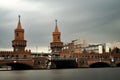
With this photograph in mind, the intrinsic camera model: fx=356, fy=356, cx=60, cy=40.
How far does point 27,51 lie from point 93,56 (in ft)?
108

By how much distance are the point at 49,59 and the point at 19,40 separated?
2139cm

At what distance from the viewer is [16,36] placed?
15338cm

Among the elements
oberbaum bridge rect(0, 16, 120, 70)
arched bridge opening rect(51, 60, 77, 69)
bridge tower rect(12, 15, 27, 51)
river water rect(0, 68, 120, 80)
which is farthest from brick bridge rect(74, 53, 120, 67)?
river water rect(0, 68, 120, 80)

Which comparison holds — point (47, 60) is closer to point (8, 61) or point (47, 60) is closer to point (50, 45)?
point (8, 61)

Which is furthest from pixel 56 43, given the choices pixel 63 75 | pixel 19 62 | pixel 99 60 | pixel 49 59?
pixel 63 75

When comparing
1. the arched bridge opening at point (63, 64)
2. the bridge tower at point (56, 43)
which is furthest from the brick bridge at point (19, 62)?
the bridge tower at point (56, 43)

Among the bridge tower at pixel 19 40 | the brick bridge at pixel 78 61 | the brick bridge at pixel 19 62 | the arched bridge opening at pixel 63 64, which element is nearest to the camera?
the brick bridge at pixel 19 62

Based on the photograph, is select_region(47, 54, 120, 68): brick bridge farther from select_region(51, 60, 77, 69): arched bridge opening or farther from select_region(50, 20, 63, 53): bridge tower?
select_region(50, 20, 63, 53): bridge tower

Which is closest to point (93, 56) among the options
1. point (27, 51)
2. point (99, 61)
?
point (99, 61)

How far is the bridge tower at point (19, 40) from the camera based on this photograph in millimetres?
150625

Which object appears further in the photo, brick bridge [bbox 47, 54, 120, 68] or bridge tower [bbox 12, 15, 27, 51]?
bridge tower [bbox 12, 15, 27, 51]

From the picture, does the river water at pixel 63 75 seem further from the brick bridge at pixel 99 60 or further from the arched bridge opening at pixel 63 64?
the brick bridge at pixel 99 60

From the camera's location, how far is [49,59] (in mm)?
135375

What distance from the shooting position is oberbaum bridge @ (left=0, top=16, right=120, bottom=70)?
130 metres
